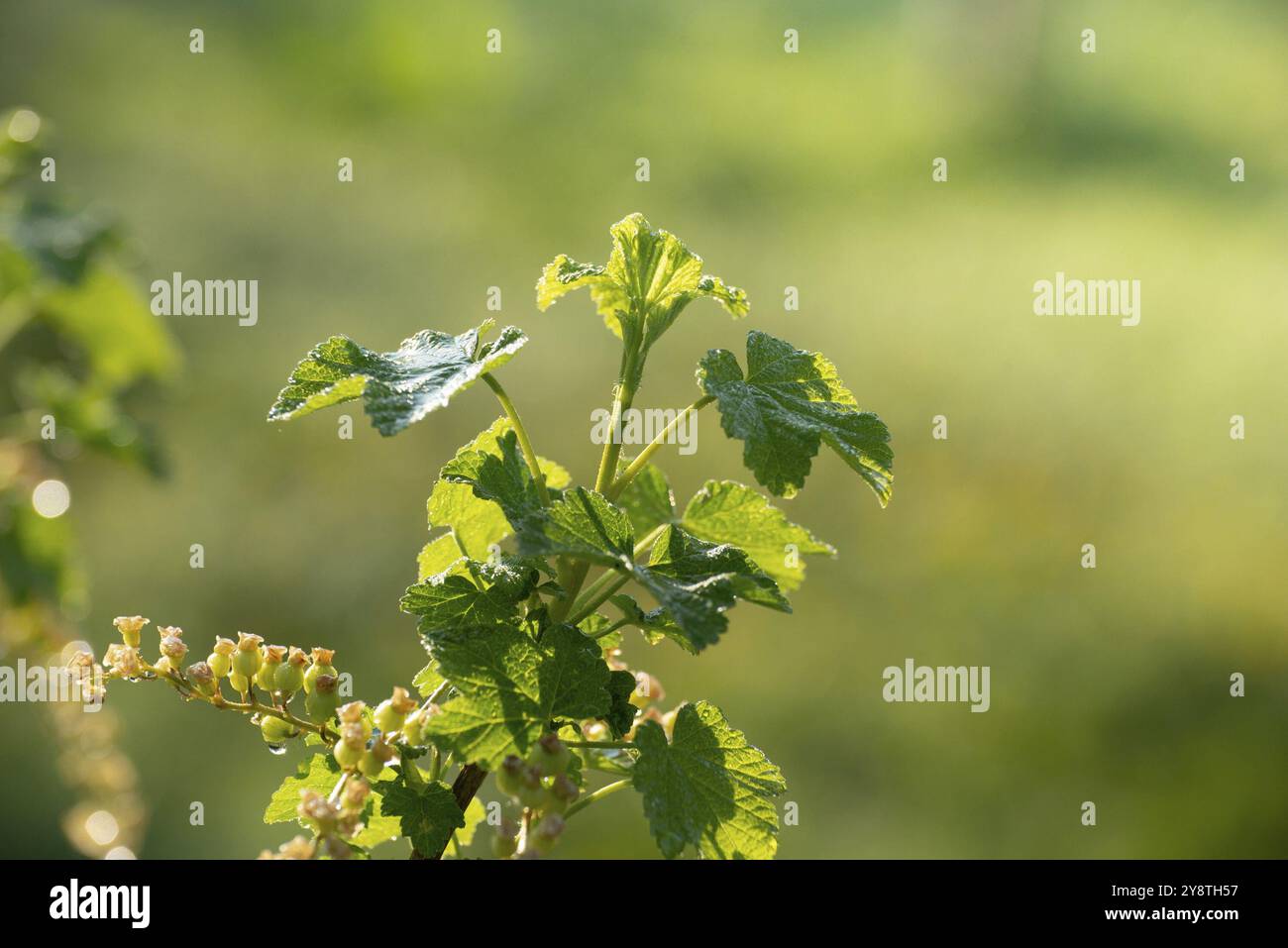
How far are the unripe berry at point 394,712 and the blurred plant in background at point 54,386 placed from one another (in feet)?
0.49

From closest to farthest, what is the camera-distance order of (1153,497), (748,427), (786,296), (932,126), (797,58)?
(748,427) → (1153,497) → (786,296) → (932,126) → (797,58)

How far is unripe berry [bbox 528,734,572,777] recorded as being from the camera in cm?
48

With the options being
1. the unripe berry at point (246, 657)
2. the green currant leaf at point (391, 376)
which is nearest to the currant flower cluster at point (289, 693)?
the unripe berry at point (246, 657)

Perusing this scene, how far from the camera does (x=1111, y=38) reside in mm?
4531

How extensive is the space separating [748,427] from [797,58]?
171 inches

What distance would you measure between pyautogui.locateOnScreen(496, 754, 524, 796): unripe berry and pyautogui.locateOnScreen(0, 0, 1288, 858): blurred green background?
1.60 m

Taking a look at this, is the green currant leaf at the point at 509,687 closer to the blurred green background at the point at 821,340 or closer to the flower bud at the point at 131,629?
the flower bud at the point at 131,629

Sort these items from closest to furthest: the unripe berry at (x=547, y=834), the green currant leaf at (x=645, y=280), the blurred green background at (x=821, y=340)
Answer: the unripe berry at (x=547, y=834), the green currant leaf at (x=645, y=280), the blurred green background at (x=821, y=340)

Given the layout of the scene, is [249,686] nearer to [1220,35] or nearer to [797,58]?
[797,58]

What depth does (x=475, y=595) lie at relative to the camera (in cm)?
52

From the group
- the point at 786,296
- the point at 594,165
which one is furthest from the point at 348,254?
the point at 786,296

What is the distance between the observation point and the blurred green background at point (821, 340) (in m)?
2.26

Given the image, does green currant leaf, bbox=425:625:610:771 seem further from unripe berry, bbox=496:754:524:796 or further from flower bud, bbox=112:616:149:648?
flower bud, bbox=112:616:149:648

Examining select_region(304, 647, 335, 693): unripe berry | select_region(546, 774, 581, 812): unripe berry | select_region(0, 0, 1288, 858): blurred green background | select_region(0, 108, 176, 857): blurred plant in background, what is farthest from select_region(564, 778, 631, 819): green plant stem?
select_region(0, 0, 1288, 858): blurred green background
